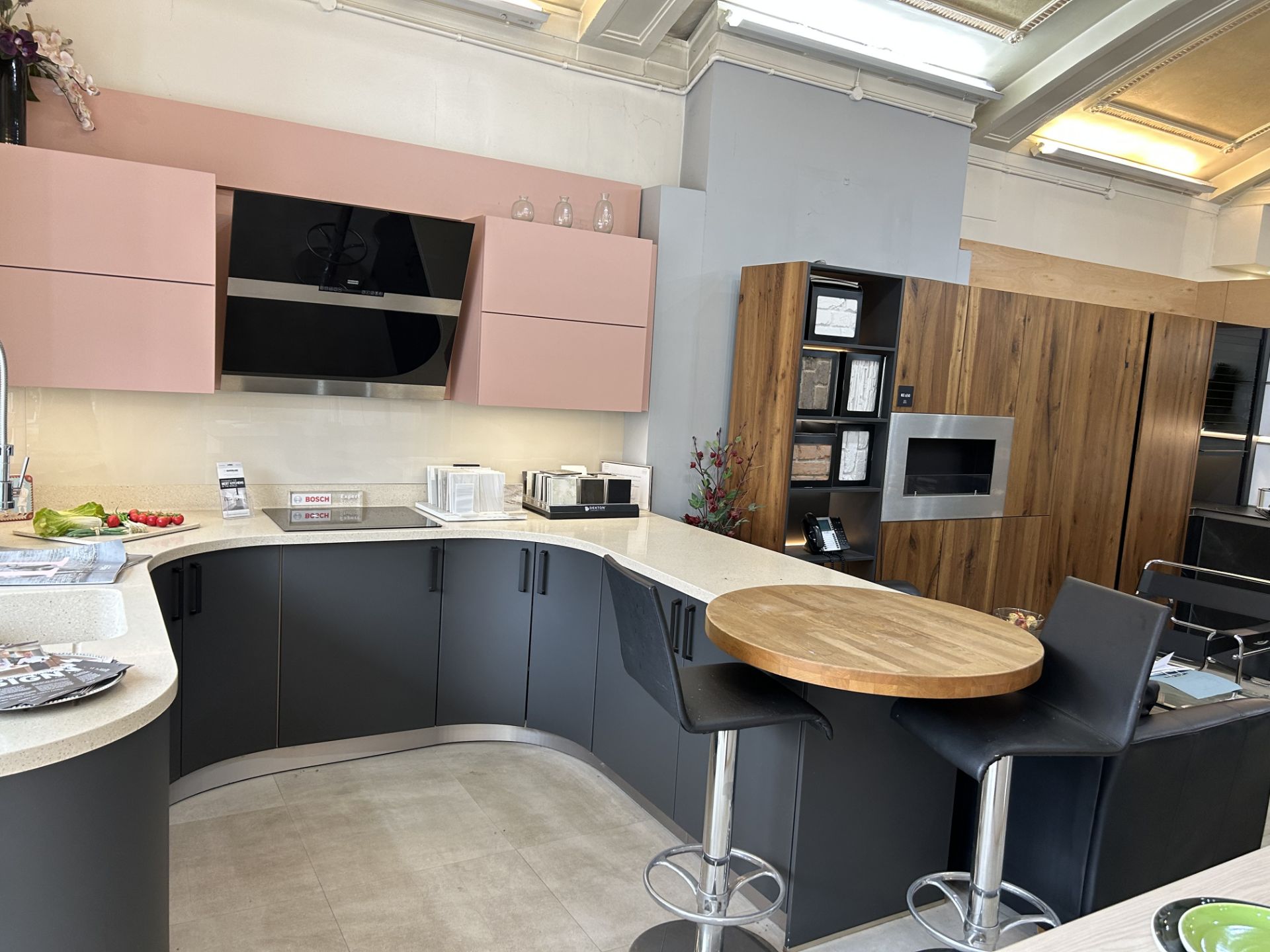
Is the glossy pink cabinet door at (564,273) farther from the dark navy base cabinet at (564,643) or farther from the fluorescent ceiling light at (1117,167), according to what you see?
the fluorescent ceiling light at (1117,167)

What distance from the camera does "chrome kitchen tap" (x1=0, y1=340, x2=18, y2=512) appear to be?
1.86 m

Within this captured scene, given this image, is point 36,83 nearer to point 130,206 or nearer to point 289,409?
point 130,206

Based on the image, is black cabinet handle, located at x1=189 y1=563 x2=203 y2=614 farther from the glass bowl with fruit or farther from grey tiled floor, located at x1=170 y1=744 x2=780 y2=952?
the glass bowl with fruit

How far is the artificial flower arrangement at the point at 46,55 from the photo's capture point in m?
2.79

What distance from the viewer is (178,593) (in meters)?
2.83

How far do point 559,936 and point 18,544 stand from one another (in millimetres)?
1935

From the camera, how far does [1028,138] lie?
539cm

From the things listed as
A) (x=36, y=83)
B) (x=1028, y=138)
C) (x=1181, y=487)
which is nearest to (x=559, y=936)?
(x=36, y=83)

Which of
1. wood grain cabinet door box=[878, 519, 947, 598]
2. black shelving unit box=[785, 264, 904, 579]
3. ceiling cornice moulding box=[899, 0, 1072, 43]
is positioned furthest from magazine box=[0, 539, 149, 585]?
ceiling cornice moulding box=[899, 0, 1072, 43]

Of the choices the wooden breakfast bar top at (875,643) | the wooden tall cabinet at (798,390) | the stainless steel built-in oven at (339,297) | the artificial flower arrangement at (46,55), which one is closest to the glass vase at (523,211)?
the stainless steel built-in oven at (339,297)

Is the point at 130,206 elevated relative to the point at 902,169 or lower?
lower

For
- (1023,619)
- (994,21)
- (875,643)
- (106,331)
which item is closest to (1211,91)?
(994,21)

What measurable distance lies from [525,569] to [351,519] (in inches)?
26.9

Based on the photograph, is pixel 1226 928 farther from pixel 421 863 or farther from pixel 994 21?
pixel 994 21
